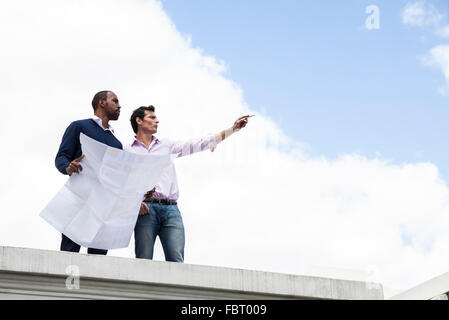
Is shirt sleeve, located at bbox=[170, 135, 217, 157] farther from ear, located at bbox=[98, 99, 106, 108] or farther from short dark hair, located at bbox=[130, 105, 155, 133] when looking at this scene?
ear, located at bbox=[98, 99, 106, 108]

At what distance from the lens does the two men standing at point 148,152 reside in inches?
310

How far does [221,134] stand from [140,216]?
1.34m

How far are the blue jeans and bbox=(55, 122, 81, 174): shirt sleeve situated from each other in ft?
3.07

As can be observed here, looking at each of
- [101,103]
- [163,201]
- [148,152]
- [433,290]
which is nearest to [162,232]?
[163,201]

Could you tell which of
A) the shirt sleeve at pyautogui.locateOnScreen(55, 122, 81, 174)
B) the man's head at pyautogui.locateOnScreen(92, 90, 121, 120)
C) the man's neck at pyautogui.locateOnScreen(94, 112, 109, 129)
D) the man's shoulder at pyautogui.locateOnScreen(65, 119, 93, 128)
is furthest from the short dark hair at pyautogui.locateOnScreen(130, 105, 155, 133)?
the shirt sleeve at pyautogui.locateOnScreen(55, 122, 81, 174)

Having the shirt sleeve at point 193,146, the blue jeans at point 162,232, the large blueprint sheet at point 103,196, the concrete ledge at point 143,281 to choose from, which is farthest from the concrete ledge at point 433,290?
the large blueprint sheet at point 103,196

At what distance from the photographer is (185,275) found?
23.1 feet

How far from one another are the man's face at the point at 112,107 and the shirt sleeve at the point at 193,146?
76 cm

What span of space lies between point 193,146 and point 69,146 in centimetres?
144

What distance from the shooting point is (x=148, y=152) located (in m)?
8.52

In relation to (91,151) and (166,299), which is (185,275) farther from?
(91,151)

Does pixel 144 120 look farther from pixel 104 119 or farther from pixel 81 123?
pixel 81 123
